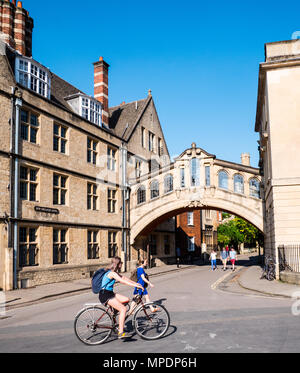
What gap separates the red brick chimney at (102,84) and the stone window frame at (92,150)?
431cm

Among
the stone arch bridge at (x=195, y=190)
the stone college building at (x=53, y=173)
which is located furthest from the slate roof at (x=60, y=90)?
the stone arch bridge at (x=195, y=190)

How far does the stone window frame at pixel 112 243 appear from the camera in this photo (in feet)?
83.1

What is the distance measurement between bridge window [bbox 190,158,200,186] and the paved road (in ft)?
50.5

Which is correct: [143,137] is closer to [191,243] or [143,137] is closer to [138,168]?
[138,168]

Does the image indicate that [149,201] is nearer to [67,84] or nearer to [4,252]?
[67,84]

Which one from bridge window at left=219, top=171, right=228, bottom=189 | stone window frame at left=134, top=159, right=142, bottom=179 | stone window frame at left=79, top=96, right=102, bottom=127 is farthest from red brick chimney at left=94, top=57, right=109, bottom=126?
bridge window at left=219, top=171, right=228, bottom=189

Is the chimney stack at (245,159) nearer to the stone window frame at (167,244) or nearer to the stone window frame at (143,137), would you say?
the stone window frame at (167,244)

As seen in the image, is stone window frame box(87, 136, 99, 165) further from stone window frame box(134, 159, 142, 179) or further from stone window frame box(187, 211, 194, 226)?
stone window frame box(187, 211, 194, 226)

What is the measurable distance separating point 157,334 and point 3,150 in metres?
12.4

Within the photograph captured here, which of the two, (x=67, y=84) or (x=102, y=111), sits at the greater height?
(x=67, y=84)

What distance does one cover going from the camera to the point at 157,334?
7316 mm

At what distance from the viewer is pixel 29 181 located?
18.2m
